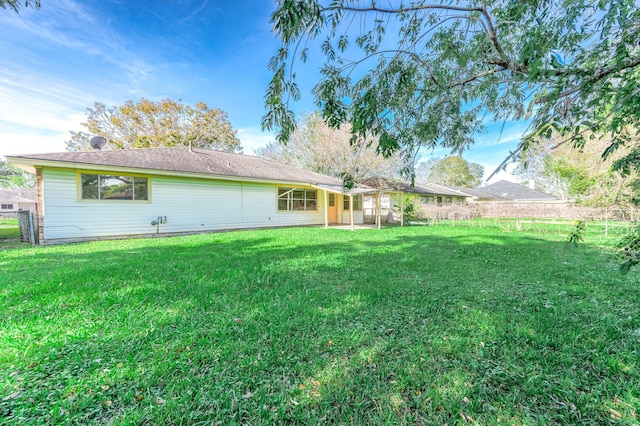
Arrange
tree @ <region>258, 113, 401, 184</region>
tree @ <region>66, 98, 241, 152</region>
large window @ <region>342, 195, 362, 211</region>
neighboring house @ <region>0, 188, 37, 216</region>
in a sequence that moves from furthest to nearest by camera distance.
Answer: neighboring house @ <region>0, 188, 37, 216</region> < tree @ <region>66, 98, 241, 152</region> < tree @ <region>258, 113, 401, 184</region> < large window @ <region>342, 195, 362, 211</region>

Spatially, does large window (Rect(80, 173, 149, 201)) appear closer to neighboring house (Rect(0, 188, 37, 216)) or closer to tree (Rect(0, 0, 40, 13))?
tree (Rect(0, 0, 40, 13))

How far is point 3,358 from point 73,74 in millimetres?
15568

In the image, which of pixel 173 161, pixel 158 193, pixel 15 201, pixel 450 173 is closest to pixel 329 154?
pixel 173 161

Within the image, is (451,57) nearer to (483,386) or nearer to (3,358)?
(483,386)

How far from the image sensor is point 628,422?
148 cm

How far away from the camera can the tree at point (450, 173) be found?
156 feet

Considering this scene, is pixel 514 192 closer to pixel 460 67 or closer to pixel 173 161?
pixel 460 67

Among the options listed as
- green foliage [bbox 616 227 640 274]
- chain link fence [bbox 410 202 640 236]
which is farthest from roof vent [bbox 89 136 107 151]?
chain link fence [bbox 410 202 640 236]

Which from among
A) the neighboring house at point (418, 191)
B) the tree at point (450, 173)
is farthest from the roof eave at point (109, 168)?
the tree at point (450, 173)

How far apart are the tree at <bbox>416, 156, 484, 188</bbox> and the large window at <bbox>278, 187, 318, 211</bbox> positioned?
37865 millimetres

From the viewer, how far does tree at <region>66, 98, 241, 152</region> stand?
852 inches

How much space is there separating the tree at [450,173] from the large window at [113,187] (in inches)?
1797

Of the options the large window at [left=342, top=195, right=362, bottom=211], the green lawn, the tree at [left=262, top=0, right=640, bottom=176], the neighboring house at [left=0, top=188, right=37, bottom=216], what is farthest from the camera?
the neighboring house at [left=0, top=188, right=37, bottom=216]

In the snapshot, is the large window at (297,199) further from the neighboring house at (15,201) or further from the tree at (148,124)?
the neighboring house at (15,201)
